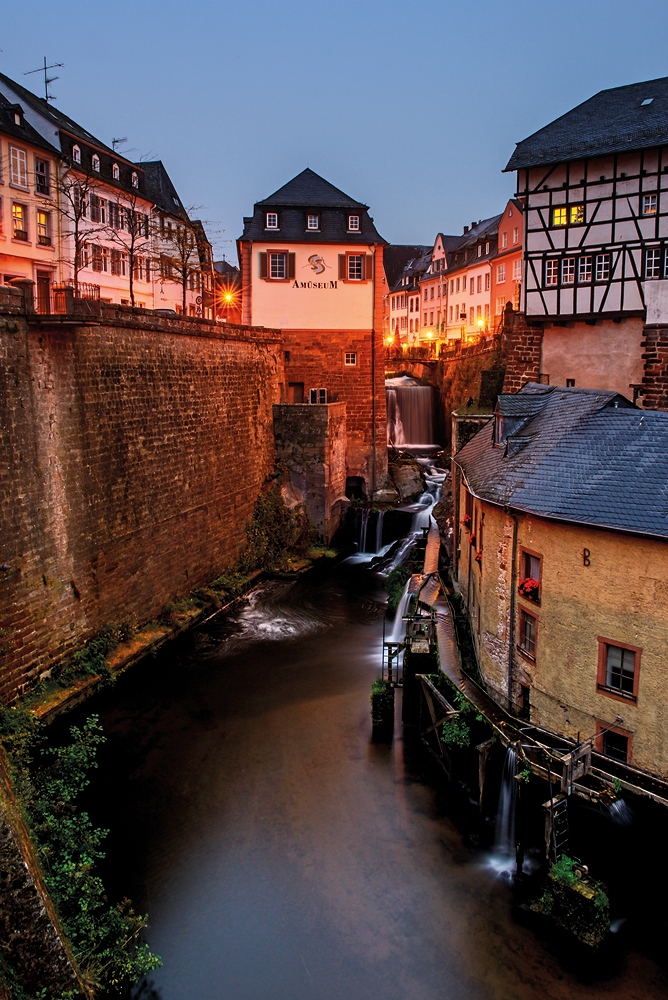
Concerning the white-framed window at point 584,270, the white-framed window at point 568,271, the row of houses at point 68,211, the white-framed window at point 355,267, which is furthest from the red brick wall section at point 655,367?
the row of houses at point 68,211

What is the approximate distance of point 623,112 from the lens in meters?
20.8

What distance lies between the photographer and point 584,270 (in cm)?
2100

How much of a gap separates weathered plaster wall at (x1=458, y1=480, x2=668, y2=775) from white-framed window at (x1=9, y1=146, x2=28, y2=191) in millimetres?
21881

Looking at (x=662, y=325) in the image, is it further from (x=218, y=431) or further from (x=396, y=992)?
(x=396, y=992)

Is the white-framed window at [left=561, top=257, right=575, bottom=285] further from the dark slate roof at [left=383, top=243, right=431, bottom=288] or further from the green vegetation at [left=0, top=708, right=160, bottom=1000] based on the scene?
the dark slate roof at [left=383, top=243, right=431, bottom=288]

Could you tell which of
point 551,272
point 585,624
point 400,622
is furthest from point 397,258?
point 585,624

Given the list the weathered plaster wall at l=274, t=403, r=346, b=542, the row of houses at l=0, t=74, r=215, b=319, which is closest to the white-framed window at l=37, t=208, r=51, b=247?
the row of houses at l=0, t=74, r=215, b=319

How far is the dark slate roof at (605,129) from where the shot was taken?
19.4m

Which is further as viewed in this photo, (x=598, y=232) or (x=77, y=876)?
(x=598, y=232)

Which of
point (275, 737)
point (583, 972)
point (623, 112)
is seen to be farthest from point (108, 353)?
point (623, 112)

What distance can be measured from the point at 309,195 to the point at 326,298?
3.75 metres

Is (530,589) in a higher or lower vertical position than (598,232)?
lower

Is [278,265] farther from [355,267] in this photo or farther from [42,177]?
[42,177]

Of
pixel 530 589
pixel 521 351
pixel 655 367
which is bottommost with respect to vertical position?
pixel 530 589
